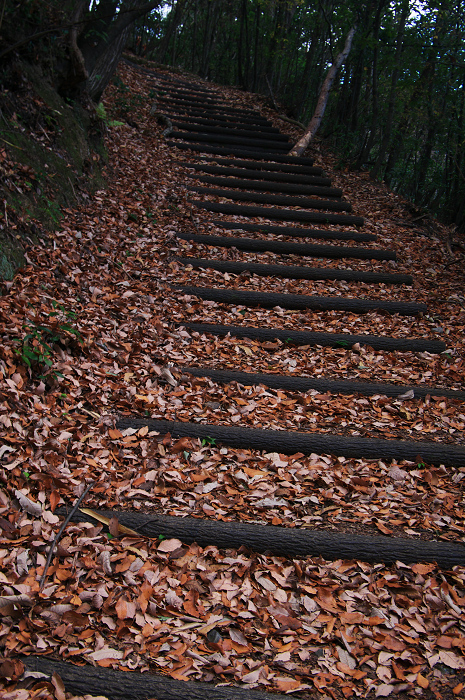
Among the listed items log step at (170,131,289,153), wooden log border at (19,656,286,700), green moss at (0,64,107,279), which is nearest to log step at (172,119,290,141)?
log step at (170,131,289,153)

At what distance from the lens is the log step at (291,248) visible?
663 centimetres

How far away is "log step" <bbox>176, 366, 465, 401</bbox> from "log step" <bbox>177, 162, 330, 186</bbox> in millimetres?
5863

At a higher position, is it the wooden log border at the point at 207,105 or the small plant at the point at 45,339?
the wooden log border at the point at 207,105

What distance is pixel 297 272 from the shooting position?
248 inches

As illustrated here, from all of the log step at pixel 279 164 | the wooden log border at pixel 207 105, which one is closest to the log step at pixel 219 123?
the wooden log border at pixel 207 105

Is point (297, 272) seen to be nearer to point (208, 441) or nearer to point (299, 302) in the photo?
point (299, 302)

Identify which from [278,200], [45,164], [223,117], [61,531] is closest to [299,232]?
[278,200]

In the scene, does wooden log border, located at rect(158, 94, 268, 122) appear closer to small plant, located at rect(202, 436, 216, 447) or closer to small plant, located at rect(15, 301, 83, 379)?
small plant, located at rect(15, 301, 83, 379)

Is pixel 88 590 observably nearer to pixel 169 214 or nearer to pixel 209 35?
pixel 169 214

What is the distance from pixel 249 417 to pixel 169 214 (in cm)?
424

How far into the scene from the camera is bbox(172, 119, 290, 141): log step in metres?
10.5

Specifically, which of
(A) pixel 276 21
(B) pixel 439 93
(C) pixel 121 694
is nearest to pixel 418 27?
(B) pixel 439 93

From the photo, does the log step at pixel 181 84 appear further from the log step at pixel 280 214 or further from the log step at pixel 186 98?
the log step at pixel 280 214

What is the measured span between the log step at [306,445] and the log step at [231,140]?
827cm
